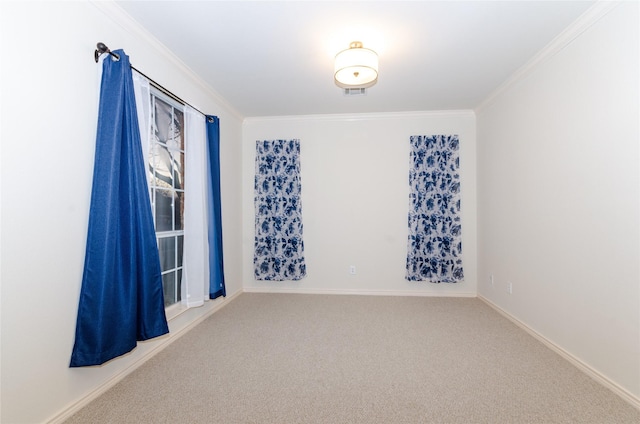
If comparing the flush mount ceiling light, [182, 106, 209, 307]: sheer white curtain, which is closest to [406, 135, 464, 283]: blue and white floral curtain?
the flush mount ceiling light

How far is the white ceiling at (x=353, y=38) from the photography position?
199cm

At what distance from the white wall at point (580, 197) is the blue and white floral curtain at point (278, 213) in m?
2.56

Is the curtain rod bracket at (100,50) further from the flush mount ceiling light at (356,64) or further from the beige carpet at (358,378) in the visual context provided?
the beige carpet at (358,378)

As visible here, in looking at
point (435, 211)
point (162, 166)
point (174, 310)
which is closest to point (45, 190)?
point (162, 166)

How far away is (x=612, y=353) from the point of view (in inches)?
76.8

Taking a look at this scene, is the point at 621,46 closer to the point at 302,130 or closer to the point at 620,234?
the point at 620,234

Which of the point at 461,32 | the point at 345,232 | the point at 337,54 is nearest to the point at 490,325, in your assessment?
the point at 345,232

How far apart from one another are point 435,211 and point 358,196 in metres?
1.06

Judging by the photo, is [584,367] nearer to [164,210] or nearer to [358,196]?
[358,196]

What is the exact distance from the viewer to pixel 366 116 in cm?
417

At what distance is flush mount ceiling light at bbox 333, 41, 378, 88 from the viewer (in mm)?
2283

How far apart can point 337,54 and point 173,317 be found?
2.68 metres

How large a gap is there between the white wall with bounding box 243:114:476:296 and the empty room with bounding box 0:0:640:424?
0.31 metres

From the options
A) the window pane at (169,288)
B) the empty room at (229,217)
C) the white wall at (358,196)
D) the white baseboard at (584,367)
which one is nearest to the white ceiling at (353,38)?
the empty room at (229,217)
